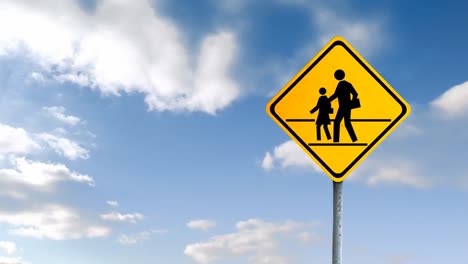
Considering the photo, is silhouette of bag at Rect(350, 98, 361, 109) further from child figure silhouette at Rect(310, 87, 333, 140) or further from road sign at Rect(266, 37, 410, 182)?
child figure silhouette at Rect(310, 87, 333, 140)

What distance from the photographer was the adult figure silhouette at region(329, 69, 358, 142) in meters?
6.36

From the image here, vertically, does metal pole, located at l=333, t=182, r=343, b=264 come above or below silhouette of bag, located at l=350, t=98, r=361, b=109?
below

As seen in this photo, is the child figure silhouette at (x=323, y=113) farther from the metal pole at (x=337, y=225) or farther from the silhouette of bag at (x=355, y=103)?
the metal pole at (x=337, y=225)

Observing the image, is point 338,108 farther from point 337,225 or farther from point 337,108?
point 337,225

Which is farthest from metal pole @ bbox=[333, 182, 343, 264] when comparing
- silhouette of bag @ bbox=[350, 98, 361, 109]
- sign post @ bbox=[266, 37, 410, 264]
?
silhouette of bag @ bbox=[350, 98, 361, 109]

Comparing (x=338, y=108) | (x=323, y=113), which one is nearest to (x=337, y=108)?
(x=338, y=108)

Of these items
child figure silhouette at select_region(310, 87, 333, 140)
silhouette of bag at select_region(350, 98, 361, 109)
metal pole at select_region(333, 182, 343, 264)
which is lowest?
metal pole at select_region(333, 182, 343, 264)

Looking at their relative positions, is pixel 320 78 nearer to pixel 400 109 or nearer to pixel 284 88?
pixel 284 88

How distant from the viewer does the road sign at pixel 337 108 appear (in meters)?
6.31

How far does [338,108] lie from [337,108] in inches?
0.5

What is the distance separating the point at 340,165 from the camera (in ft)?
20.3

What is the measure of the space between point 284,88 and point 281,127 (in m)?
0.51

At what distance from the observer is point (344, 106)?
6.41 meters

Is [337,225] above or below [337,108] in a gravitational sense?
below
